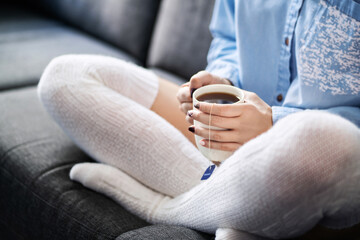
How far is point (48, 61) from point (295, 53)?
0.86 meters

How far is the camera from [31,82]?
127cm

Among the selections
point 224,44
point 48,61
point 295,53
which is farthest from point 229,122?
point 48,61

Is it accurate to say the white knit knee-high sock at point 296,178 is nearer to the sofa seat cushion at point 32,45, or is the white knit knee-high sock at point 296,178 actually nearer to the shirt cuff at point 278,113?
the shirt cuff at point 278,113

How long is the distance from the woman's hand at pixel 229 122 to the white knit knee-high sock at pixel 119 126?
18 centimetres

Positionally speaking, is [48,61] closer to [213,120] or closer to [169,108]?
[169,108]

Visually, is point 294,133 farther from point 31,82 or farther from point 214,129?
point 31,82

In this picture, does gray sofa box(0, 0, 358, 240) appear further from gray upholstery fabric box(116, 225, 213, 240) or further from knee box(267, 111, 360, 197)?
knee box(267, 111, 360, 197)

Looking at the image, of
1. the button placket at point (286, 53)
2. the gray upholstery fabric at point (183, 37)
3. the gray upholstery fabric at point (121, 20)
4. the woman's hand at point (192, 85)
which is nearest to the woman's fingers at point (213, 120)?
the woman's hand at point (192, 85)

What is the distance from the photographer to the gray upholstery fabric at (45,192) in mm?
784

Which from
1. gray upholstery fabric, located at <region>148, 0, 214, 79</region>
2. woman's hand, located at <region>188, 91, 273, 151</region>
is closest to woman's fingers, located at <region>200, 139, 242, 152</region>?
woman's hand, located at <region>188, 91, 273, 151</region>

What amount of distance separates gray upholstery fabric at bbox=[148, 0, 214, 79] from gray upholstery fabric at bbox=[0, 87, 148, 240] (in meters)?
0.47

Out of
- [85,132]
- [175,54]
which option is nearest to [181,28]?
[175,54]

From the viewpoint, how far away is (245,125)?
65 cm

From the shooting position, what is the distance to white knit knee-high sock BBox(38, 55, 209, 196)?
82 centimetres
